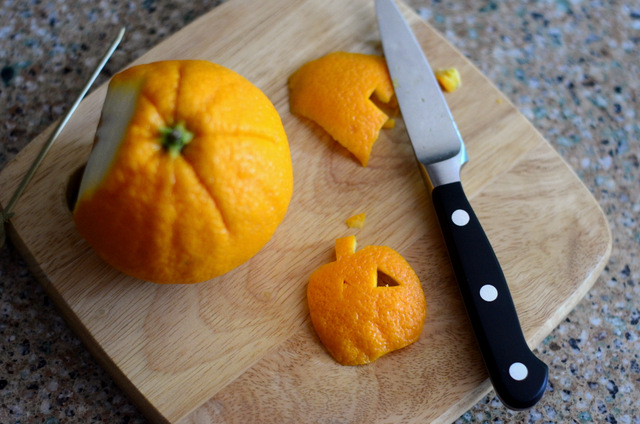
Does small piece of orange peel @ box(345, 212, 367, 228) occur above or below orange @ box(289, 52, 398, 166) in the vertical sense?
below

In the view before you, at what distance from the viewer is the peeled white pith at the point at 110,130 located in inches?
41.6

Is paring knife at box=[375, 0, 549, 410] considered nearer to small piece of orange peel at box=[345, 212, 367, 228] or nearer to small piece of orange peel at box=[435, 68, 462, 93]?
small piece of orange peel at box=[435, 68, 462, 93]

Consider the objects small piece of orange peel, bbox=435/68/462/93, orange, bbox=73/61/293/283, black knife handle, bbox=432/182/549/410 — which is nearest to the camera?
orange, bbox=73/61/293/283

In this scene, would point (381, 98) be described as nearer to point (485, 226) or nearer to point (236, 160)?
point (485, 226)

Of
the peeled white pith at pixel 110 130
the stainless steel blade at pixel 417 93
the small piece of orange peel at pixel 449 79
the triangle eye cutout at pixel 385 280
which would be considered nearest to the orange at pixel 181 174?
the peeled white pith at pixel 110 130

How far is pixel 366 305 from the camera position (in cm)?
120

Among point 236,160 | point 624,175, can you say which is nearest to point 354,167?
point 236,160

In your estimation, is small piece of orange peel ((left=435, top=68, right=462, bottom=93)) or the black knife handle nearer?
the black knife handle

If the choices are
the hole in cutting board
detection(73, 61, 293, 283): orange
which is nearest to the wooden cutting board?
the hole in cutting board

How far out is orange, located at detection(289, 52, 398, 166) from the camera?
136 cm

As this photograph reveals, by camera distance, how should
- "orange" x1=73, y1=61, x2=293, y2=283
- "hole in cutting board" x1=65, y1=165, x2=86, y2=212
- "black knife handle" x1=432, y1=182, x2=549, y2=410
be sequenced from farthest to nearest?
"hole in cutting board" x1=65, y1=165, x2=86, y2=212
"black knife handle" x1=432, y1=182, x2=549, y2=410
"orange" x1=73, y1=61, x2=293, y2=283

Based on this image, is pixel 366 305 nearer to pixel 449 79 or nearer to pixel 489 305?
pixel 489 305

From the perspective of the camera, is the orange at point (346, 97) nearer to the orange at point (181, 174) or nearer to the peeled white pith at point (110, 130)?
the orange at point (181, 174)

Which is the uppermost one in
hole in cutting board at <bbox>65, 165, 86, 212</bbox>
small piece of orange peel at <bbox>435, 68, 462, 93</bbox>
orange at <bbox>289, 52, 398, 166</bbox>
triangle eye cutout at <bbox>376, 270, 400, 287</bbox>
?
hole in cutting board at <bbox>65, 165, 86, 212</bbox>
